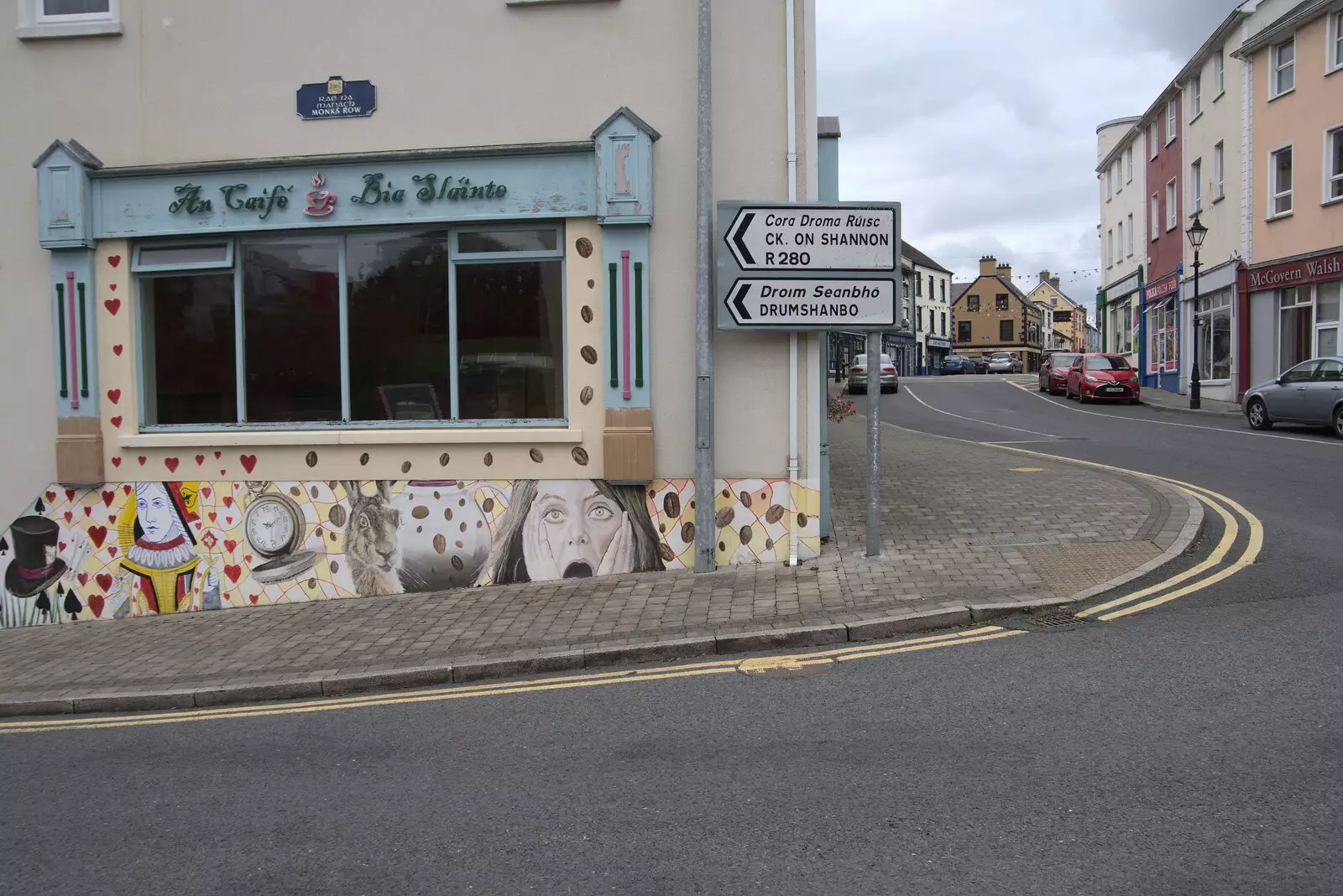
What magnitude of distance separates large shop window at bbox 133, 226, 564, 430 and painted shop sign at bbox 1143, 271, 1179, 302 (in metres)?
32.4

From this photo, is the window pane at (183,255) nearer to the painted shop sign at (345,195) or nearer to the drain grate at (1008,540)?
the painted shop sign at (345,195)

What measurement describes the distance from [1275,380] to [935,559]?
1526cm

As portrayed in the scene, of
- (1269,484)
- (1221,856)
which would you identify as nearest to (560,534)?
A: (1221,856)

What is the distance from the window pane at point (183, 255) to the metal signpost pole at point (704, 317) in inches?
185

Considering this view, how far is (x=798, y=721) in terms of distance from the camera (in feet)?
17.8

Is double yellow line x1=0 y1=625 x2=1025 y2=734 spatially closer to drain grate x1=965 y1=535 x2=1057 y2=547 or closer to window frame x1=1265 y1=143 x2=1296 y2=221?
drain grate x1=965 y1=535 x2=1057 y2=547

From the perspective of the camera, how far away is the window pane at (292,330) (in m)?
9.83

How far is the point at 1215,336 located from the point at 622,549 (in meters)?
29.0

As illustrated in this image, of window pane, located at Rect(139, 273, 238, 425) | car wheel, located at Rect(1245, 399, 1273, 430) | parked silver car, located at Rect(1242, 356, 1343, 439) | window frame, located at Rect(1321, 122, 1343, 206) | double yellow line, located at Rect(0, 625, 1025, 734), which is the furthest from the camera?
window frame, located at Rect(1321, 122, 1343, 206)

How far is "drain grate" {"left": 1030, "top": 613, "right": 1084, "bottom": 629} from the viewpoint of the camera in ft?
23.0

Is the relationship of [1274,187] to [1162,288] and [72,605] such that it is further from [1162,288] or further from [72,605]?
[72,605]

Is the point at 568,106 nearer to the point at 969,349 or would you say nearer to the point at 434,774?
the point at 434,774

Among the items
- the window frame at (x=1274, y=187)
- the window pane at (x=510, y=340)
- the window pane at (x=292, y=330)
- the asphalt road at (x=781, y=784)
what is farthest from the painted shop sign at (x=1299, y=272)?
the window pane at (x=292, y=330)

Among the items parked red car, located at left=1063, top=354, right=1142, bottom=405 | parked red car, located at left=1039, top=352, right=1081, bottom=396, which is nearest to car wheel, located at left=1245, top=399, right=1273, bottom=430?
parked red car, located at left=1063, top=354, right=1142, bottom=405
